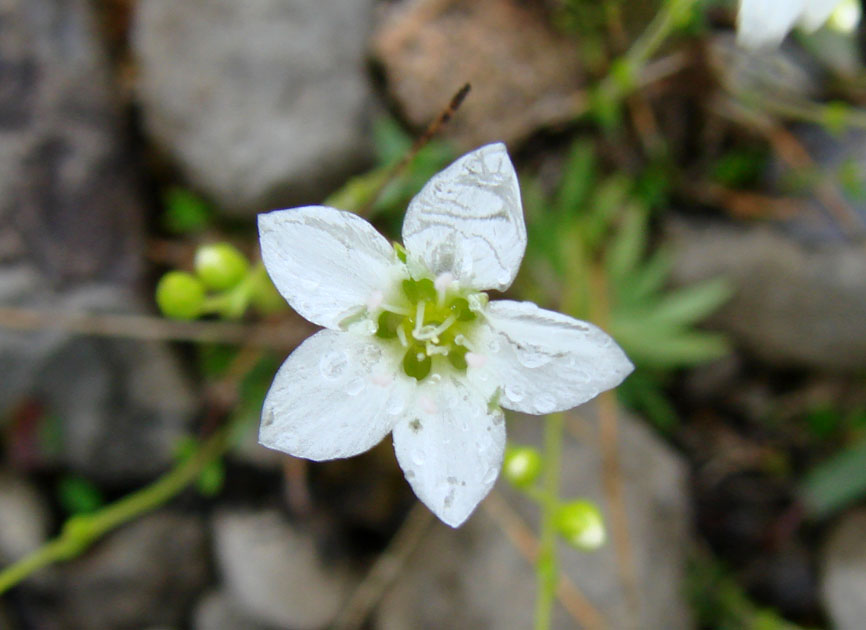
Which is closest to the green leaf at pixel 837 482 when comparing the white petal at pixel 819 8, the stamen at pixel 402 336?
the white petal at pixel 819 8

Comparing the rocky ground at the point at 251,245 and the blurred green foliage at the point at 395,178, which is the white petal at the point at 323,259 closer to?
the blurred green foliage at the point at 395,178

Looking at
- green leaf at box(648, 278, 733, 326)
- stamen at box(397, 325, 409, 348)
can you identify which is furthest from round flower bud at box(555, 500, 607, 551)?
green leaf at box(648, 278, 733, 326)


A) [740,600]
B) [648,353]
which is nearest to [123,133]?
[648,353]

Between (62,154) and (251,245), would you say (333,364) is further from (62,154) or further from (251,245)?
(62,154)

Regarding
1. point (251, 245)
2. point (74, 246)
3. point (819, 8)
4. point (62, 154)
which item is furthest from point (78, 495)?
point (819, 8)

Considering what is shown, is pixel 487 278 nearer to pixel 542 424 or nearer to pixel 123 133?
pixel 542 424

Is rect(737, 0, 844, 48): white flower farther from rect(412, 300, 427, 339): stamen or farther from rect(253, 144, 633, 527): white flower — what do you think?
rect(412, 300, 427, 339): stamen
